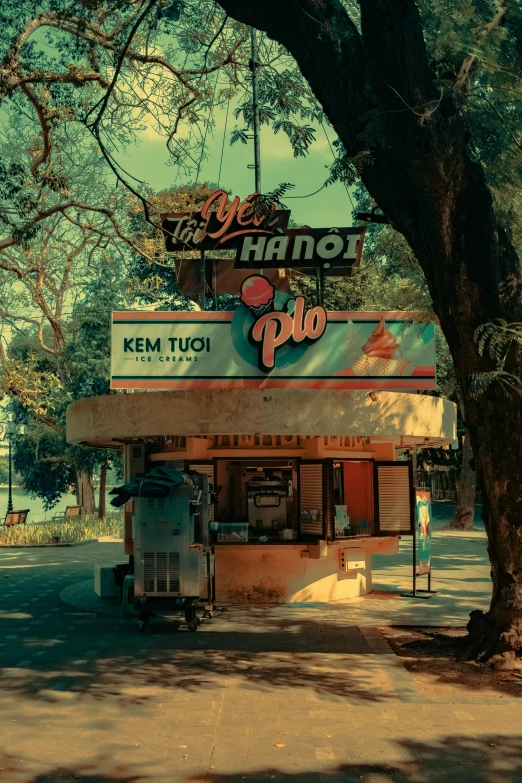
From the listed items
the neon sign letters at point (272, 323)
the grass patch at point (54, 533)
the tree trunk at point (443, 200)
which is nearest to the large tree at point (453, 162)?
the tree trunk at point (443, 200)

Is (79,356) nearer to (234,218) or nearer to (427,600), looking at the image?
(234,218)

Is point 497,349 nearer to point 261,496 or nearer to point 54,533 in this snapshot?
point 261,496

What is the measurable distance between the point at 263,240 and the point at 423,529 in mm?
6493

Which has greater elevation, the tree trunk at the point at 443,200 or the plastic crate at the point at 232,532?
the tree trunk at the point at 443,200

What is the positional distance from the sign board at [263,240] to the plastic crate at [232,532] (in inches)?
220

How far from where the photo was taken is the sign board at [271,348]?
1561 cm

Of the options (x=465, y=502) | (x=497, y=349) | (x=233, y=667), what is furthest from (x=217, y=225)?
(x=465, y=502)

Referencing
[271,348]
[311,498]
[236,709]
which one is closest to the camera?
[236,709]

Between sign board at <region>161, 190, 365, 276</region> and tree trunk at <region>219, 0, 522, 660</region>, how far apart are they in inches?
256

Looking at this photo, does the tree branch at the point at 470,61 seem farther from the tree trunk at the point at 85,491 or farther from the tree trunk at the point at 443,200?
the tree trunk at the point at 85,491

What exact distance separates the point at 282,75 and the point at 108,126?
463 cm

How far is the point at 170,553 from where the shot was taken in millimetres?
12773

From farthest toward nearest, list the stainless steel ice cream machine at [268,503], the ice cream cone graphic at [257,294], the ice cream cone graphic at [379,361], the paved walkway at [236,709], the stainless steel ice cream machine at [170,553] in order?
1. the ice cream cone graphic at [257,294]
2. the ice cream cone graphic at [379,361]
3. the stainless steel ice cream machine at [268,503]
4. the stainless steel ice cream machine at [170,553]
5. the paved walkway at [236,709]

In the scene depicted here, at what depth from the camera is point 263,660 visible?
1062 cm
